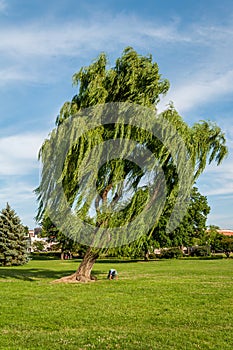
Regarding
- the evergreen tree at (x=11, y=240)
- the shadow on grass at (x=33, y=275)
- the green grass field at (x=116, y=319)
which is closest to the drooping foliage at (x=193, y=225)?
the evergreen tree at (x=11, y=240)

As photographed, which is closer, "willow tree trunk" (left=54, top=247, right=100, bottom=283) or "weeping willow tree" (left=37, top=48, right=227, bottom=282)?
"weeping willow tree" (left=37, top=48, right=227, bottom=282)

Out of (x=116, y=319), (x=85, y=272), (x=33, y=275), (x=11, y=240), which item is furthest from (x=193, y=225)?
(x=116, y=319)

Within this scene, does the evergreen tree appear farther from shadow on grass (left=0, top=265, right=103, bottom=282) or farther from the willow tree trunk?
the willow tree trunk

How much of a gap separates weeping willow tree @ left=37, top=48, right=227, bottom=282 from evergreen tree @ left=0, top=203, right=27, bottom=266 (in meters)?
21.2

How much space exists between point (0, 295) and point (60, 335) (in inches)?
273

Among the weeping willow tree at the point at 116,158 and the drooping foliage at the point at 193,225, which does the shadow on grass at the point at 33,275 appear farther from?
the drooping foliage at the point at 193,225

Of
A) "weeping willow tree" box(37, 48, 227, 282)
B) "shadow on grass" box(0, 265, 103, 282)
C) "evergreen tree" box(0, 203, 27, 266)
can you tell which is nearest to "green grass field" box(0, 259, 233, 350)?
"weeping willow tree" box(37, 48, 227, 282)

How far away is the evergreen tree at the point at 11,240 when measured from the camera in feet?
126

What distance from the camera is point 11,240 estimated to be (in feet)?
129

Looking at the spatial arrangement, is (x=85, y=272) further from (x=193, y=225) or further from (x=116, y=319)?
(x=193, y=225)

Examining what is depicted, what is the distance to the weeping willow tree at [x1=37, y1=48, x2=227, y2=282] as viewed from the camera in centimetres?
1728

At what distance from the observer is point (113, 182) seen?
17.8 m

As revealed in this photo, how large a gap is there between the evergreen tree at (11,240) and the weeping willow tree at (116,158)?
21.2m

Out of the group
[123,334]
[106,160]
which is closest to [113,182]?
[106,160]
